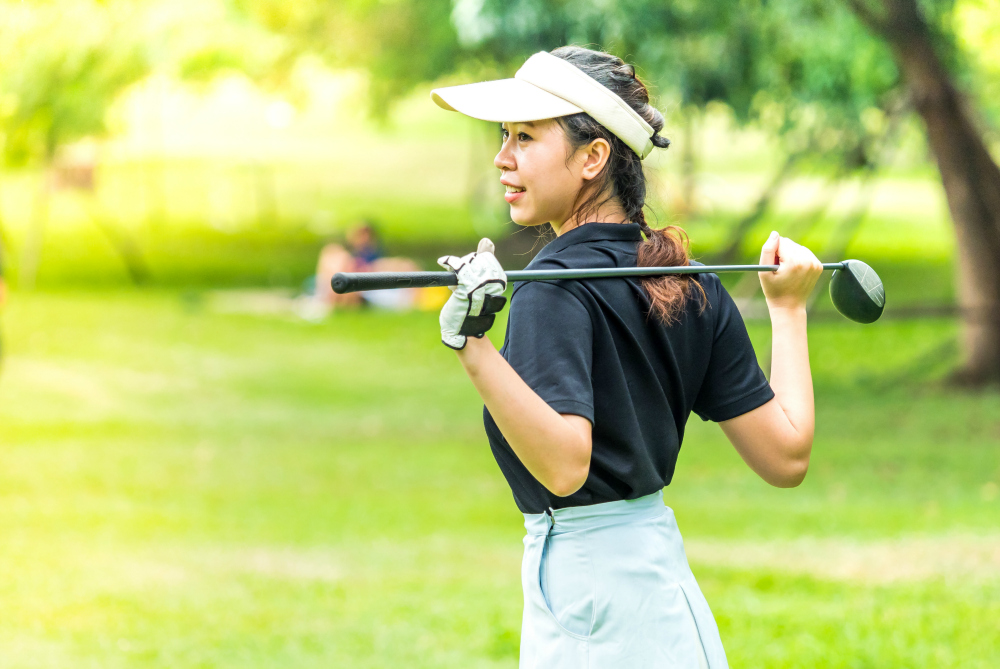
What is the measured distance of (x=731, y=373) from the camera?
1977mm

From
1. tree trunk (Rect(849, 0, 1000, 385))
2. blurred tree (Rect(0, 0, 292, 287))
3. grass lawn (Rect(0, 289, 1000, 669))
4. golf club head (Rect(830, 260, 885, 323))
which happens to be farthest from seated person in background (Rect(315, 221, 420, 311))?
golf club head (Rect(830, 260, 885, 323))

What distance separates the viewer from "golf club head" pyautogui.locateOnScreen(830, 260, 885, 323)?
7.04 ft

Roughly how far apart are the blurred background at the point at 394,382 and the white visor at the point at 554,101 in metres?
0.36

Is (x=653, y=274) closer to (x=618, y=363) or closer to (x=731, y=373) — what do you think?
(x=618, y=363)

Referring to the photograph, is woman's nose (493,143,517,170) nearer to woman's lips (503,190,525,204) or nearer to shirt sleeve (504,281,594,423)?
woman's lips (503,190,525,204)

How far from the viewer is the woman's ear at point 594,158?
6.13ft

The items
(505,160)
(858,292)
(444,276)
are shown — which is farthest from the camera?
(858,292)

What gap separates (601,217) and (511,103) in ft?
0.81

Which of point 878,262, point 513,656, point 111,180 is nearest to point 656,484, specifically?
point 513,656

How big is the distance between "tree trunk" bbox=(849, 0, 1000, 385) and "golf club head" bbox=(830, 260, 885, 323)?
28.0 feet

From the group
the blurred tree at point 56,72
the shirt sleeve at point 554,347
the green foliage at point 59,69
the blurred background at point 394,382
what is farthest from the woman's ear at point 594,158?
the green foliage at point 59,69

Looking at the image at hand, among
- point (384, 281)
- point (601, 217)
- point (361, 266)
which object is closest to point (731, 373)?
point (601, 217)

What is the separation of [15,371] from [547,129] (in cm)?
1382

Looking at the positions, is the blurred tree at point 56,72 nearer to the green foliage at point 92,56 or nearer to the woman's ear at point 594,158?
the green foliage at point 92,56
